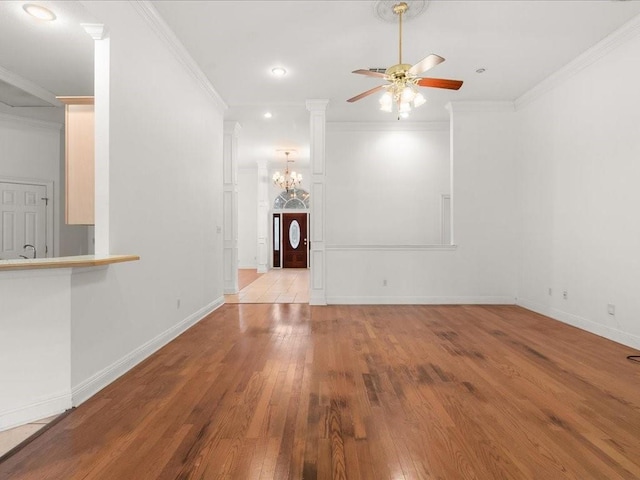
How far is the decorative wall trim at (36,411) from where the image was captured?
2020 mm

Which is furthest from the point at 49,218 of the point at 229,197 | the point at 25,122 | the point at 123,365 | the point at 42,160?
the point at 123,365

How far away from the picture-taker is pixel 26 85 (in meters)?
4.29

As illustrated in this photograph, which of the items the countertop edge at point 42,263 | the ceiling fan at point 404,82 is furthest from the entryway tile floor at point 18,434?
the ceiling fan at point 404,82

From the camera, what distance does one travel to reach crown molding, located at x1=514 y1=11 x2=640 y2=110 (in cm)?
360

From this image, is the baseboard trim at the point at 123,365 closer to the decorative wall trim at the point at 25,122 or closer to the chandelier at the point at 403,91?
the chandelier at the point at 403,91

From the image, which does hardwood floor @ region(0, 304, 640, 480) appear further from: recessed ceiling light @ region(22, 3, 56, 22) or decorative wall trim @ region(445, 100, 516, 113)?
decorative wall trim @ region(445, 100, 516, 113)

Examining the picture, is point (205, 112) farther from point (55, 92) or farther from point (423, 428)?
point (423, 428)

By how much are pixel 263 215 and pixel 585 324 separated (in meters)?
9.02

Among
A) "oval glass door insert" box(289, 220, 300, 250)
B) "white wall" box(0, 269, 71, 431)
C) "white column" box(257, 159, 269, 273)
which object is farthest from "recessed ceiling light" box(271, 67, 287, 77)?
"oval glass door insert" box(289, 220, 300, 250)

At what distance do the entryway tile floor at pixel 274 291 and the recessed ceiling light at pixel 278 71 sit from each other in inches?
148

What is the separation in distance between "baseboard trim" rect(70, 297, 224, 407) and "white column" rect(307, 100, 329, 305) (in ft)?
6.93

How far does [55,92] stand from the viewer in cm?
459

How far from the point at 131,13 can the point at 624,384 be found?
17.5ft

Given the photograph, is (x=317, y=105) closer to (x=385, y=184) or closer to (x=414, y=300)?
(x=385, y=184)
